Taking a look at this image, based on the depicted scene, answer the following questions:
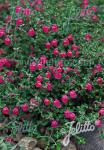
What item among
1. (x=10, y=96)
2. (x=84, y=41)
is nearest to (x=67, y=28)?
(x=84, y=41)

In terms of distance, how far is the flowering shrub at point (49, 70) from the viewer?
377 cm

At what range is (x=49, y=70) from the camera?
393cm

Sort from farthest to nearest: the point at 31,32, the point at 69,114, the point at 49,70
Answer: the point at 31,32
the point at 49,70
the point at 69,114

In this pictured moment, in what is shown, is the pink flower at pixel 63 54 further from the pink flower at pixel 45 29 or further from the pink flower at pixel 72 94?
the pink flower at pixel 72 94

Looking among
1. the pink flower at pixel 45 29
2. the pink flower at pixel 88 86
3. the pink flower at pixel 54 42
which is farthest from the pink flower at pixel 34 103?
the pink flower at pixel 45 29

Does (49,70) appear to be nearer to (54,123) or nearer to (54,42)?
(54,42)

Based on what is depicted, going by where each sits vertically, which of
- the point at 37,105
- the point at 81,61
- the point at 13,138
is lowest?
the point at 13,138

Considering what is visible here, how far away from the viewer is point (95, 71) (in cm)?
389

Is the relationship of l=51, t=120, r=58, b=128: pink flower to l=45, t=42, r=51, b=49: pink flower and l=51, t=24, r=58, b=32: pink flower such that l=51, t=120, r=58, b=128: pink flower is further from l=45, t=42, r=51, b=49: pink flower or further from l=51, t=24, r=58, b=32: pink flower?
l=51, t=24, r=58, b=32: pink flower

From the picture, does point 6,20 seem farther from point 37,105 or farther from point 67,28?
point 37,105

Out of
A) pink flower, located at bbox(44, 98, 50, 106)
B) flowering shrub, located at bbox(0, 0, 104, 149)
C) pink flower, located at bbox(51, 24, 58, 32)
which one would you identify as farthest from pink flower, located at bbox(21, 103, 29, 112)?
pink flower, located at bbox(51, 24, 58, 32)

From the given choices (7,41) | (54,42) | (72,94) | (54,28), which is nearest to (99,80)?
(72,94)

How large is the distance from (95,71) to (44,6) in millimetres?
1181

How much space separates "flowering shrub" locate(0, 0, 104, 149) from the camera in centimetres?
377
